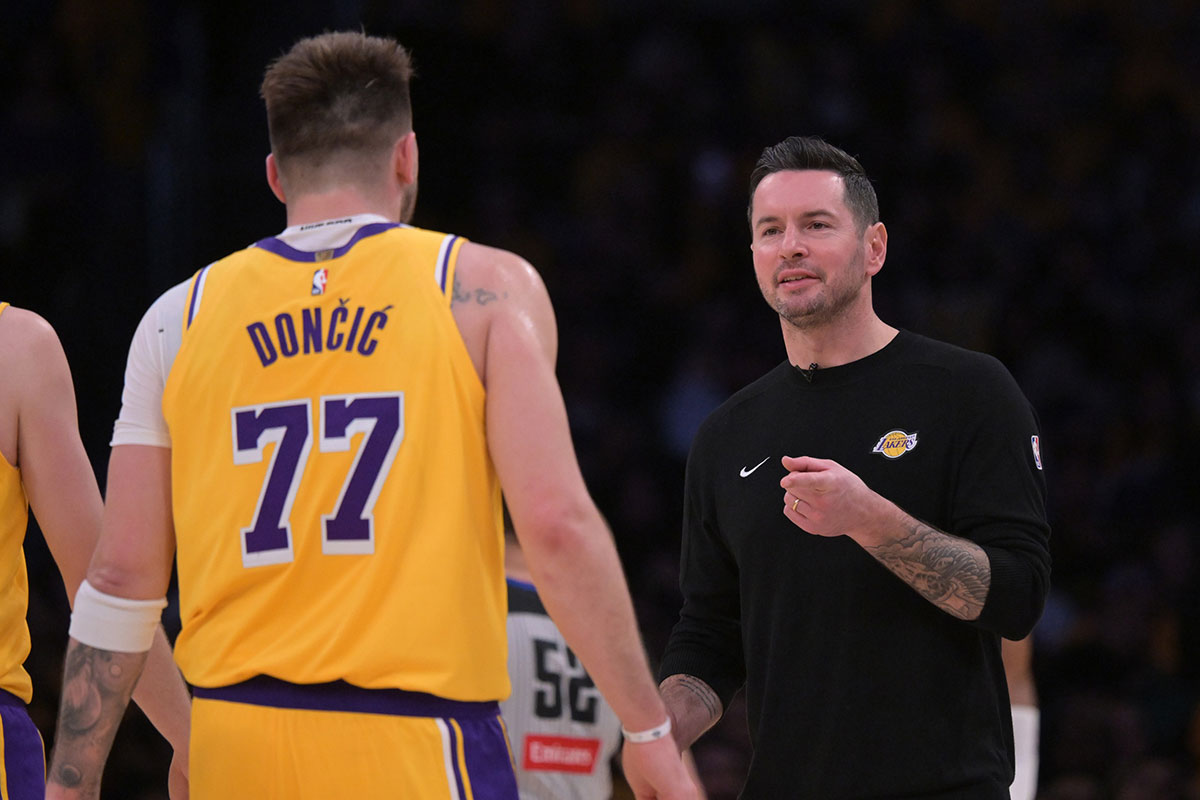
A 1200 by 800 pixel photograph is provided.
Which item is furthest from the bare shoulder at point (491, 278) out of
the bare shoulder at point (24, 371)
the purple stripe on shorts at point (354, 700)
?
the bare shoulder at point (24, 371)

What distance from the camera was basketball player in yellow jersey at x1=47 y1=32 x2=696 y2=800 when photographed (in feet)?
10.3

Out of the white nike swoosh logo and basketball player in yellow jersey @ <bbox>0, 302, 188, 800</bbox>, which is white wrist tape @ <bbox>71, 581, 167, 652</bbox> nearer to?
basketball player in yellow jersey @ <bbox>0, 302, 188, 800</bbox>

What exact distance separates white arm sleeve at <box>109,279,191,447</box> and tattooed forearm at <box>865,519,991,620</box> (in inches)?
66.7

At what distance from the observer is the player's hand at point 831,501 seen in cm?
342

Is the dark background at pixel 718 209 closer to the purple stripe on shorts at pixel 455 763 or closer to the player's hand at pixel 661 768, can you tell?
the player's hand at pixel 661 768

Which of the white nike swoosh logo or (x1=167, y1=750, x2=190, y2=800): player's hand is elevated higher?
the white nike swoosh logo

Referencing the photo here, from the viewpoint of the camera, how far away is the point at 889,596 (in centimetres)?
384

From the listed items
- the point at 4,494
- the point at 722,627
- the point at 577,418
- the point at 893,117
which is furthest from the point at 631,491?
the point at 4,494

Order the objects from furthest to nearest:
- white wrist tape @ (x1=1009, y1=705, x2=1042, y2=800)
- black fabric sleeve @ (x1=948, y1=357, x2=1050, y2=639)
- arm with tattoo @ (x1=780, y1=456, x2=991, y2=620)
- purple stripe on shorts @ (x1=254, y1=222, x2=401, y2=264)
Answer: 1. white wrist tape @ (x1=1009, y1=705, x2=1042, y2=800)
2. black fabric sleeve @ (x1=948, y1=357, x2=1050, y2=639)
3. arm with tattoo @ (x1=780, y1=456, x2=991, y2=620)
4. purple stripe on shorts @ (x1=254, y1=222, x2=401, y2=264)

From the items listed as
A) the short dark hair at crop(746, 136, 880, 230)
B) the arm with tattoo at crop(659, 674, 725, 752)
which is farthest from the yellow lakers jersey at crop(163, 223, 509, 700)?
the short dark hair at crop(746, 136, 880, 230)

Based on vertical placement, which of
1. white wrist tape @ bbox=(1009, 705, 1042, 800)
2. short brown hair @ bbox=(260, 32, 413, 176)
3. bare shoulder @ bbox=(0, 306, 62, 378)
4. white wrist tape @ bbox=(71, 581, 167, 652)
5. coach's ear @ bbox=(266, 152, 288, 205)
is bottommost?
white wrist tape @ bbox=(1009, 705, 1042, 800)

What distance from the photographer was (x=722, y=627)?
14.0ft

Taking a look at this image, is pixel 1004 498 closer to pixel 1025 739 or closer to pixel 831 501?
pixel 831 501

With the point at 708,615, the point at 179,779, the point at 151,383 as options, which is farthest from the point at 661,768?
the point at 151,383
